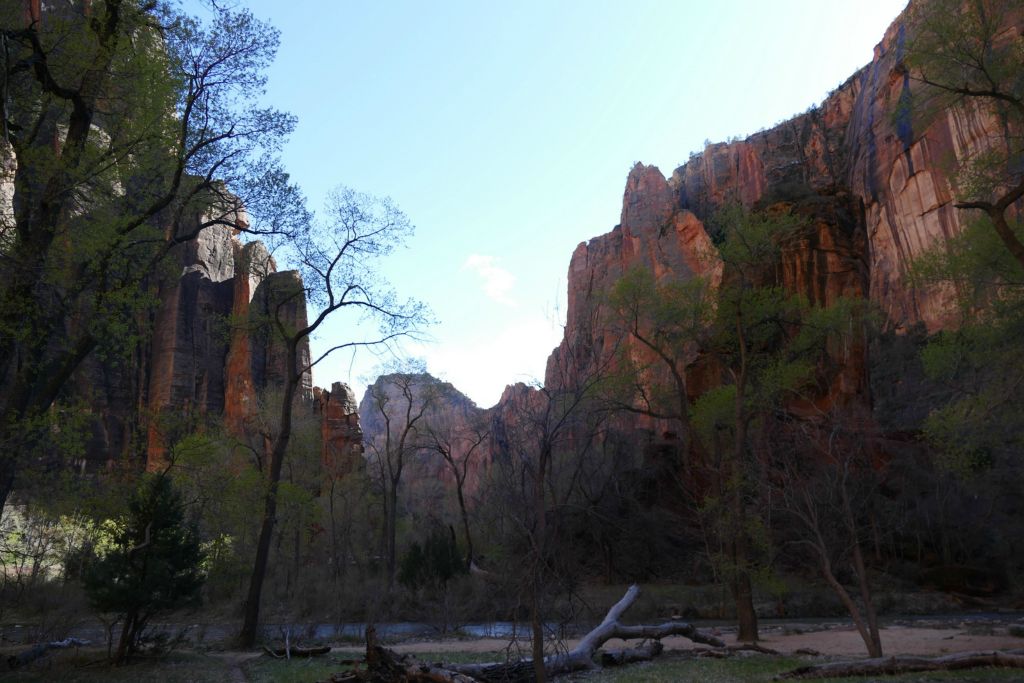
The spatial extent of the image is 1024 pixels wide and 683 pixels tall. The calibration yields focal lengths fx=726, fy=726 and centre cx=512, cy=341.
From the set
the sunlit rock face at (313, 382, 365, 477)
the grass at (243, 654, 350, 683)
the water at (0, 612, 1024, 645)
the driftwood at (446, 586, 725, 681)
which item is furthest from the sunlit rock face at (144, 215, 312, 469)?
the driftwood at (446, 586, 725, 681)

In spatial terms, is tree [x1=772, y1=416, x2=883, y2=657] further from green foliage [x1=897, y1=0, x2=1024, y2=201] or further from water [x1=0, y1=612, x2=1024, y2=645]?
water [x1=0, y1=612, x2=1024, y2=645]

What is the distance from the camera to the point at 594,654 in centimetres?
1238

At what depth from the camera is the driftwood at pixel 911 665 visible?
952 cm

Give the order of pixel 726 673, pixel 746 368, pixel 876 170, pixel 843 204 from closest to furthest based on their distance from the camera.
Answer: pixel 726 673 → pixel 746 368 → pixel 876 170 → pixel 843 204

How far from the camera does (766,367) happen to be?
74.2 ft

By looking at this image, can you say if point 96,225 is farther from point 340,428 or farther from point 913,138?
point 340,428

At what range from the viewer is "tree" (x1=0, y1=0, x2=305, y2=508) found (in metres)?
9.78

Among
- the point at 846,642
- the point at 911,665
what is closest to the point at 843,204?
the point at 846,642

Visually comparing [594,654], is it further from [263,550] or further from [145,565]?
[263,550]

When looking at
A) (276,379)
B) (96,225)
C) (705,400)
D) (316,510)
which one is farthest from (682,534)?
(276,379)

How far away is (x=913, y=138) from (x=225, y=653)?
46.6m

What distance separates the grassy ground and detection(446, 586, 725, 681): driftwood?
301 millimetres

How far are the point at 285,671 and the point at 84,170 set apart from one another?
28.5ft

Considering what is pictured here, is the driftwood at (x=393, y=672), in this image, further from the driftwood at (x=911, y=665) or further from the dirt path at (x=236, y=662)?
the driftwood at (x=911, y=665)
